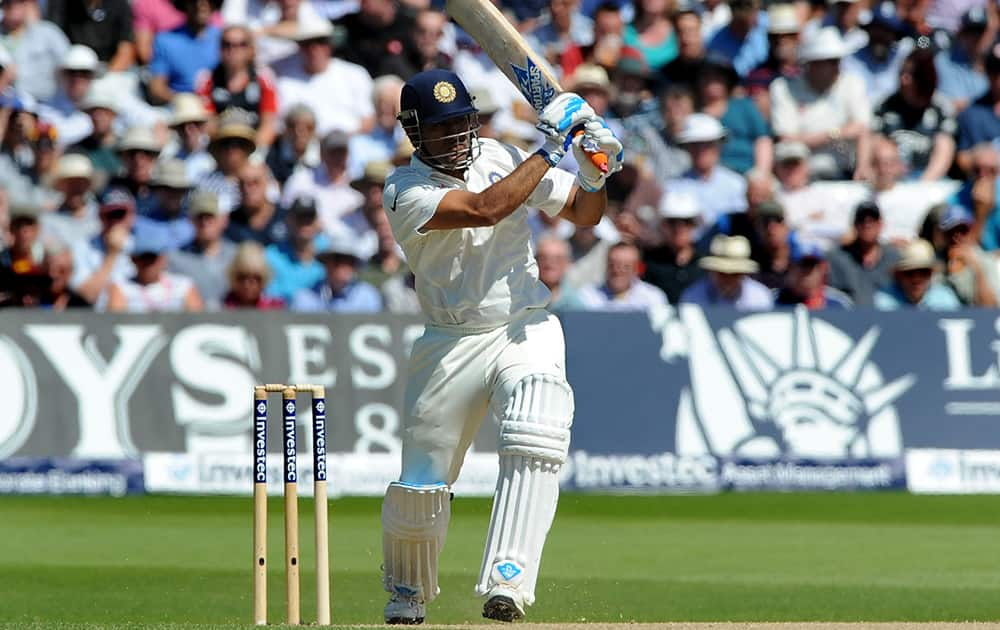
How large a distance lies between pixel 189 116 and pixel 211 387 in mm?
2769

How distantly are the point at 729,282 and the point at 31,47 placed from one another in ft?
19.7

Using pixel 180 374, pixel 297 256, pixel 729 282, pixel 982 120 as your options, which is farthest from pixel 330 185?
pixel 982 120

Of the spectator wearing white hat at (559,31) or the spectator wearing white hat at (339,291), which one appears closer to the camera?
the spectator wearing white hat at (339,291)

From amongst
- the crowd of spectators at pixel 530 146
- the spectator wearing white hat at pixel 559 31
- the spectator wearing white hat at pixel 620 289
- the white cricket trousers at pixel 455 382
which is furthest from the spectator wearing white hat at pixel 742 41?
the white cricket trousers at pixel 455 382

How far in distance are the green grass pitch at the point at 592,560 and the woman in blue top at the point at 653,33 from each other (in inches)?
182

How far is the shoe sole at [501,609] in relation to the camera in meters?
6.19

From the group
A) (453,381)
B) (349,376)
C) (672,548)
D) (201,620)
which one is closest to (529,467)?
(453,381)

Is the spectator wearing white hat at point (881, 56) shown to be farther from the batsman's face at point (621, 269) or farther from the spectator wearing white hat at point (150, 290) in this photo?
the spectator wearing white hat at point (150, 290)

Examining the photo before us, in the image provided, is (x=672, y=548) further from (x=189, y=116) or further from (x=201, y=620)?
(x=189, y=116)

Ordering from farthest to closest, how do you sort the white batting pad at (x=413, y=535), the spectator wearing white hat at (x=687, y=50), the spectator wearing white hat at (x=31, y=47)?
the spectator wearing white hat at (x=687, y=50), the spectator wearing white hat at (x=31, y=47), the white batting pad at (x=413, y=535)

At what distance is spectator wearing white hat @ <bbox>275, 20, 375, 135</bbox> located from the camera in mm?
14719

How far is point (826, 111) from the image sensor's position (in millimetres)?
15414

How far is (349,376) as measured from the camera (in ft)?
41.2

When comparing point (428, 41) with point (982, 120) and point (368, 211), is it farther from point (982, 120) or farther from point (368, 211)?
point (982, 120)
